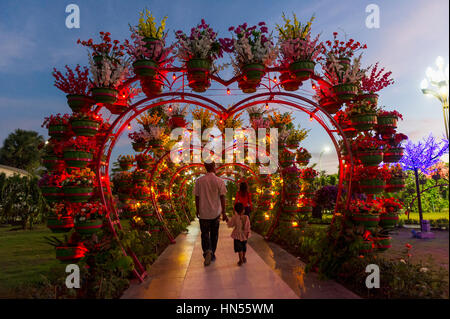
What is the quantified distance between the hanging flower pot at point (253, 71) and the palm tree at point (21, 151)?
42353 millimetres

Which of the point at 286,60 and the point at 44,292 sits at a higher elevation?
the point at 286,60

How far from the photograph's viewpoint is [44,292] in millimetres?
3850

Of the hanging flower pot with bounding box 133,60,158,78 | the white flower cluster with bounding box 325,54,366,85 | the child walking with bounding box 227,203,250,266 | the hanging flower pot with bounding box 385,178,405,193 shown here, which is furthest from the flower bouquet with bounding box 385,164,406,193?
the hanging flower pot with bounding box 133,60,158,78

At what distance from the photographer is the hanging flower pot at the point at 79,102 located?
4.82 meters

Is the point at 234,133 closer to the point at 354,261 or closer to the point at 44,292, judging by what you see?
the point at 354,261

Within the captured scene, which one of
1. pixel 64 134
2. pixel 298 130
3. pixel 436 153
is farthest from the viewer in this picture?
pixel 436 153

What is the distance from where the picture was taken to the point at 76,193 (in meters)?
4.24

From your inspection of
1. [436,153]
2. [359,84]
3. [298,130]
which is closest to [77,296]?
[359,84]

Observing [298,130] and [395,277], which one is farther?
[298,130]

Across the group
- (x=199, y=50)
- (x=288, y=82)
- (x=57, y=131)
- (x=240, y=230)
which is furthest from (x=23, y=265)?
(x=288, y=82)

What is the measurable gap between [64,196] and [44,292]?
54.0 inches

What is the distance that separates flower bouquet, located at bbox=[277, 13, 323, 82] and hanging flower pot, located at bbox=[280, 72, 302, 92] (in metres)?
0.30

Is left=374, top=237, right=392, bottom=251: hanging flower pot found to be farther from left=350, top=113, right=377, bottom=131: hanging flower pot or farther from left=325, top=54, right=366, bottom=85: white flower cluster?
left=325, top=54, right=366, bottom=85: white flower cluster
